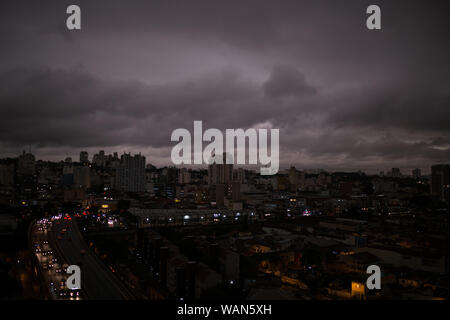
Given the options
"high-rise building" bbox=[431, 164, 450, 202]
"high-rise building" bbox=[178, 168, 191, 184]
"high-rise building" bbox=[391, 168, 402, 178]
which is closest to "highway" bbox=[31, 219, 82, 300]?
"high-rise building" bbox=[431, 164, 450, 202]

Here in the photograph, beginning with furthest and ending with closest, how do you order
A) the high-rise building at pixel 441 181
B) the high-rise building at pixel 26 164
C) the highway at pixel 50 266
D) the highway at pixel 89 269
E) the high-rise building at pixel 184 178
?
the high-rise building at pixel 184 178, the high-rise building at pixel 26 164, the high-rise building at pixel 441 181, the highway at pixel 89 269, the highway at pixel 50 266

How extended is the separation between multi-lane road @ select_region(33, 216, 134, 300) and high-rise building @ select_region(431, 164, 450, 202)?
17.8 m

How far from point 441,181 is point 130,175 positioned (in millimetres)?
20942

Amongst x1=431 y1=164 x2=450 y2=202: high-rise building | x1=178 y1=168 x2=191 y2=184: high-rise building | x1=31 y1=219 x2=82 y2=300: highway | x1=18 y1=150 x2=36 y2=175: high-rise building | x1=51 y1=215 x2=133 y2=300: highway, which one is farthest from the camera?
x1=178 y1=168 x2=191 y2=184: high-rise building

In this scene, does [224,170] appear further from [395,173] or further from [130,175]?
[395,173]

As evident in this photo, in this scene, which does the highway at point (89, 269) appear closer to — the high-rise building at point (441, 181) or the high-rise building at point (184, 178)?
the high-rise building at point (441, 181)

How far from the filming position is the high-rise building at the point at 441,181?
1677 centimetres

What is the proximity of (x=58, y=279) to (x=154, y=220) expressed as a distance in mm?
6167

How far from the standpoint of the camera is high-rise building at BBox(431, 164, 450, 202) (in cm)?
1677

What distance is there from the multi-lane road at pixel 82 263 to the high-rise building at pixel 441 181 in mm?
17772

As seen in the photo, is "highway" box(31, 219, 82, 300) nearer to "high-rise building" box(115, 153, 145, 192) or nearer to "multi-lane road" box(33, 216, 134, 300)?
"multi-lane road" box(33, 216, 134, 300)

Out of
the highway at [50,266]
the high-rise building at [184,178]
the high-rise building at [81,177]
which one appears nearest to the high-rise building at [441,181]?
the highway at [50,266]
